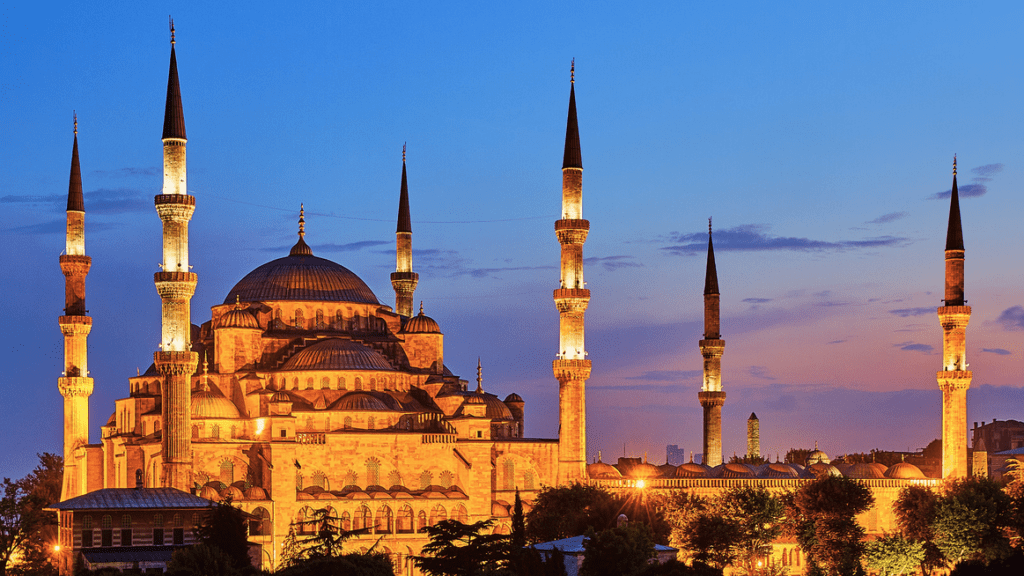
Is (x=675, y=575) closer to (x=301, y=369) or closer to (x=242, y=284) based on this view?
(x=301, y=369)

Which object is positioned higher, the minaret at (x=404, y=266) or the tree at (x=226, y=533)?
the minaret at (x=404, y=266)

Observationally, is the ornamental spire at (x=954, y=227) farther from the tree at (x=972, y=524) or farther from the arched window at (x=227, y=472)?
the arched window at (x=227, y=472)

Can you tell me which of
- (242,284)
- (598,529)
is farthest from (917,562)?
(242,284)

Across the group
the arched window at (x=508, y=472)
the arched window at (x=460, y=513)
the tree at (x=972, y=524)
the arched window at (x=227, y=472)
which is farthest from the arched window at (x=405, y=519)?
the tree at (x=972, y=524)

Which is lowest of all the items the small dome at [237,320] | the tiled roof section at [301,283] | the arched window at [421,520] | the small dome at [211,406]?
the arched window at [421,520]

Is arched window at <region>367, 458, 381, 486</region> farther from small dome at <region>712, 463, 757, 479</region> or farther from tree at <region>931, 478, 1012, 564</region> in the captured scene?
tree at <region>931, 478, 1012, 564</region>

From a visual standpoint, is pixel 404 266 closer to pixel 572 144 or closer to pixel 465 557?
pixel 572 144
